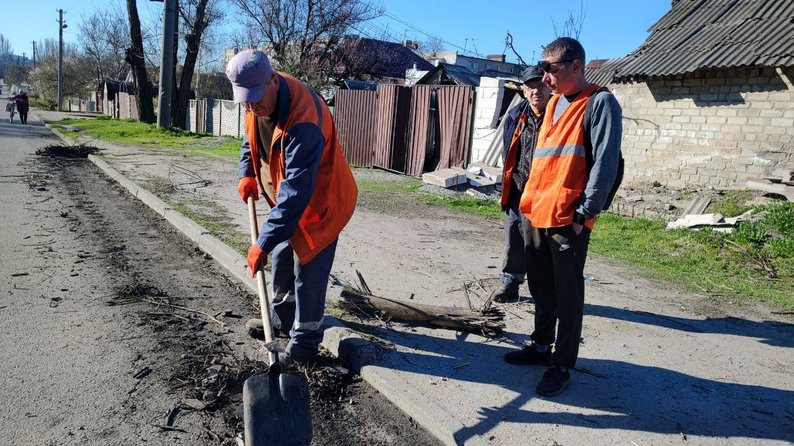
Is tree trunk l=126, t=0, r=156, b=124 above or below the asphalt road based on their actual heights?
above

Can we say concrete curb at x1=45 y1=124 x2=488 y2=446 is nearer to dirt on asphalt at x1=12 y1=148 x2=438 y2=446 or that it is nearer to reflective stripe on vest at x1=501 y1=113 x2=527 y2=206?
dirt on asphalt at x1=12 y1=148 x2=438 y2=446

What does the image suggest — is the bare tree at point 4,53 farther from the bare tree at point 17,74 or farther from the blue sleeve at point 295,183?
the blue sleeve at point 295,183

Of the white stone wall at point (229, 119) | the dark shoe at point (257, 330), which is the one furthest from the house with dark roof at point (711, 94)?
the white stone wall at point (229, 119)

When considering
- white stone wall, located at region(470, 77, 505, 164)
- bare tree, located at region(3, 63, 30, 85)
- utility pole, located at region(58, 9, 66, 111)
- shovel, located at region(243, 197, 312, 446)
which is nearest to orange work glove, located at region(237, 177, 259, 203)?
shovel, located at region(243, 197, 312, 446)

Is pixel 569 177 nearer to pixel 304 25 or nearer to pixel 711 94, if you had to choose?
pixel 711 94

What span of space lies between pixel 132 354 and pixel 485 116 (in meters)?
9.88

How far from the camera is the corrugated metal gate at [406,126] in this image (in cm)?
1291

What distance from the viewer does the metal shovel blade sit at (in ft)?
8.87

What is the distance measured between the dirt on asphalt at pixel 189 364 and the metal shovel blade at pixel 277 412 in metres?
0.22

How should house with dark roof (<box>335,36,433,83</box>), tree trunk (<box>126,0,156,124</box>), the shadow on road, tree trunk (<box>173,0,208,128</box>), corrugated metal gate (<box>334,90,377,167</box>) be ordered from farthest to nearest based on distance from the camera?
house with dark roof (<box>335,36,433,83</box>), tree trunk (<box>126,0,156,124</box>), tree trunk (<box>173,0,208,128</box>), corrugated metal gate (<box>334,90,377,167</box>), the shadow on road

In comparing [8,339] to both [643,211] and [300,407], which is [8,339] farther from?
[643,211]

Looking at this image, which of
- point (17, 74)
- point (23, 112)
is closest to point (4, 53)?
point (17, 74)

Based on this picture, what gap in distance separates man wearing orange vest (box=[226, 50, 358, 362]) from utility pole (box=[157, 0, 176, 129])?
60.5ft

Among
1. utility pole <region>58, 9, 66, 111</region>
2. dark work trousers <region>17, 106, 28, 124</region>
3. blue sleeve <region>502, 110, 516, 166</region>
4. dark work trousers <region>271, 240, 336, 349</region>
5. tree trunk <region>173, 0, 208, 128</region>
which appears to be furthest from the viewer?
utility pole <region>58, 9, 66, 111</region>
